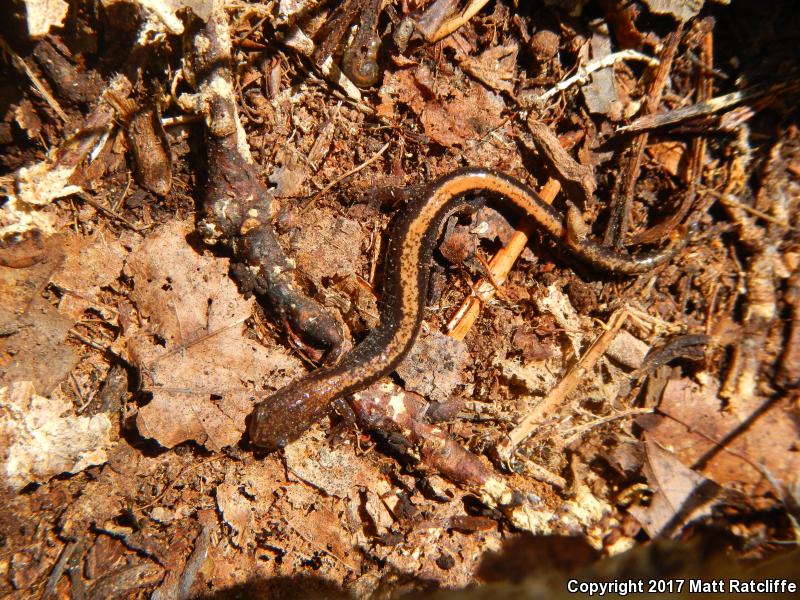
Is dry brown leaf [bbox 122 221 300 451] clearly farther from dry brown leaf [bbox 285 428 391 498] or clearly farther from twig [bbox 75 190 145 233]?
dry brown leaf [bbox 285 428 391 498]

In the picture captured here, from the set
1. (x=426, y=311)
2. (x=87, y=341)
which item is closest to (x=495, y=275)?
(x=426, y=311)

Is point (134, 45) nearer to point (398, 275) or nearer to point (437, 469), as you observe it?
point (398, 275)

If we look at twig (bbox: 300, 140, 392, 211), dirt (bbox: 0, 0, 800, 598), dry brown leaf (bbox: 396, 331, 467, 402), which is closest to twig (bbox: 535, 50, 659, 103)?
dirt (bbox: 0, 0, 800, 598)

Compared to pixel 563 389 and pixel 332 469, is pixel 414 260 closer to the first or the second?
pixel 563 389

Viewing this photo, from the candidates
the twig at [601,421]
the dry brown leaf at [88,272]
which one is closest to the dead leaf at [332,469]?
the twig at [601,421]

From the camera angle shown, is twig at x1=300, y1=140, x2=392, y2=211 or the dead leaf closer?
the dead leaf

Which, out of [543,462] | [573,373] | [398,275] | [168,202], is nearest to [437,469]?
[543,462]

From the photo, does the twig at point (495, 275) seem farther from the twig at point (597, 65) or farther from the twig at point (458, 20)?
the twig at point (458, 20)
